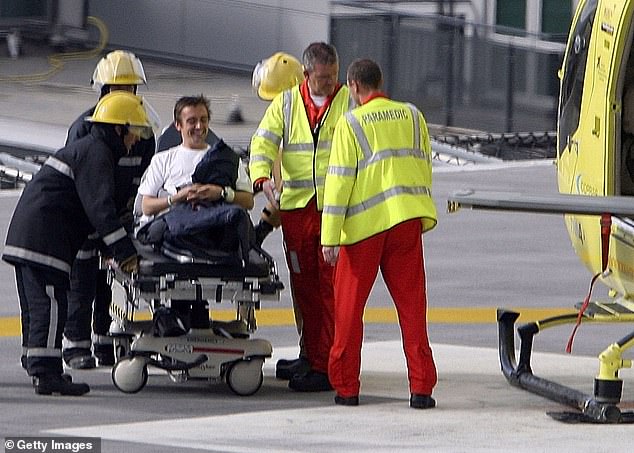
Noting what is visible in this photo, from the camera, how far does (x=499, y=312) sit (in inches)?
397

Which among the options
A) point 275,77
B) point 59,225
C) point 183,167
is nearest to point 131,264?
point 59,225

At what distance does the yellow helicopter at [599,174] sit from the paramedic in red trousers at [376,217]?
0.81m

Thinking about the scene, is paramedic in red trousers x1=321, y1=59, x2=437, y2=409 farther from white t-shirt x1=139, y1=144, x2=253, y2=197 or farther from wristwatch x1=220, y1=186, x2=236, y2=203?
white t-shirt x1=139, y1=144, x2=253, y2=197

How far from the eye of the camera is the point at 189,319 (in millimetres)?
9617

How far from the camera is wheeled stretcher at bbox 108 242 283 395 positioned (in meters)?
9.10

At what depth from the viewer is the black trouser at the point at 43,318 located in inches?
364

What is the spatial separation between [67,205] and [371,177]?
1641 millimetres

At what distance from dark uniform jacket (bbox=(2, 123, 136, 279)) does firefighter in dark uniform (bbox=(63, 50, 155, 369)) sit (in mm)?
361

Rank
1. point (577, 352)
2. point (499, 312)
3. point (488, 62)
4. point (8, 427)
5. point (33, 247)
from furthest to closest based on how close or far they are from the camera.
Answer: point (488, 62) < point (577, 352) < point (499, 312) < point (33, 247) < point (8, 427)

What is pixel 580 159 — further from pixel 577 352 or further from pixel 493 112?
pixel 493 112

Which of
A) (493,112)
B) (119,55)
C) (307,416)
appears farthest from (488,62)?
(307,416)

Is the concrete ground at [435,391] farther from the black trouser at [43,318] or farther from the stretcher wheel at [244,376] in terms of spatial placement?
the black trouser at [43,318]

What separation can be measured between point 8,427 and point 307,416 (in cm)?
149

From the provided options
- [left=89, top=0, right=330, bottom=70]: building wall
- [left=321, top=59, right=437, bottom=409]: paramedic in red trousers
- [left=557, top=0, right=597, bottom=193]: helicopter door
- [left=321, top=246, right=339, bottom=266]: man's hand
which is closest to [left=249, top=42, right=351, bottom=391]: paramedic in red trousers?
[left=321, top=59, right=437, bottom=409]: paramedic in red trousers
